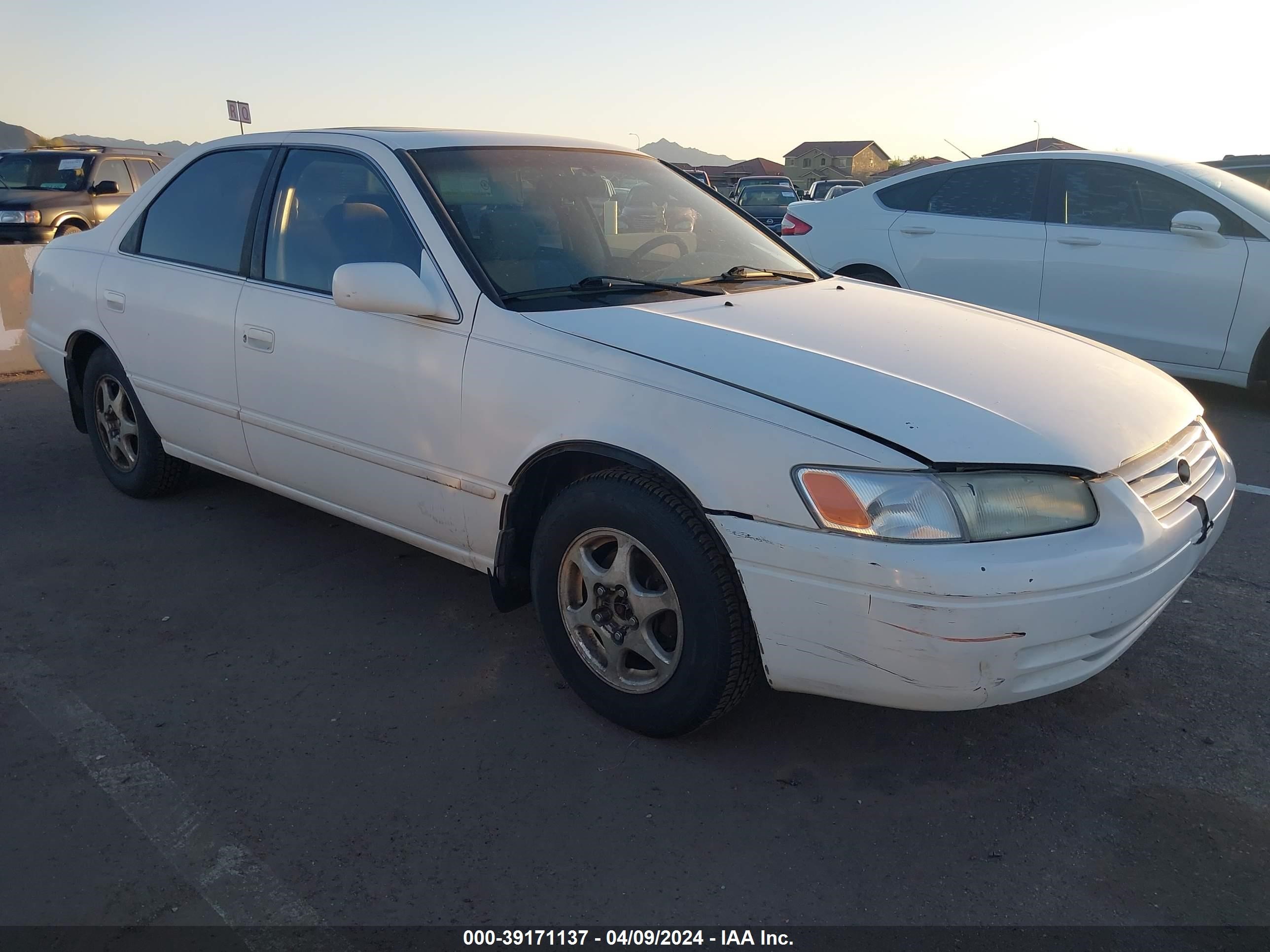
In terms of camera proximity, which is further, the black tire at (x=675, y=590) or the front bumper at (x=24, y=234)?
the front bumper at (x=24, y=234)

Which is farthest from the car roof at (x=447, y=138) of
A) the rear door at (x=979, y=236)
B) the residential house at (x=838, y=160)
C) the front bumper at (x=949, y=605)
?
the residential house at (x=838, y=160)

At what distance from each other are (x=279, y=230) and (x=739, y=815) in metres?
2.64

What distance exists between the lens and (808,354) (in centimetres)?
279

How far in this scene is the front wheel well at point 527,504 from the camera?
117 inches

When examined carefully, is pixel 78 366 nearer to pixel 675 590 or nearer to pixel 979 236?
pixel 675 590

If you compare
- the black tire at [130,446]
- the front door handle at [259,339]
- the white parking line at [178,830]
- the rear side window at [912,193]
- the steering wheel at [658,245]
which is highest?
the rear side window at [912,193]

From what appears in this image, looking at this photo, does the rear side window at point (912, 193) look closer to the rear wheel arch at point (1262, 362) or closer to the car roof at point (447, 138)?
the rear wheel arch at point (1262, 362)

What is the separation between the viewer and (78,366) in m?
4.96

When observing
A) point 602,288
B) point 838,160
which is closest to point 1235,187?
point 602,288

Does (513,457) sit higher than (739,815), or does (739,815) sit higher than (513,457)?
(513,457)

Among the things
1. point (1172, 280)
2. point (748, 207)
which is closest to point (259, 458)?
point (1172, 280)

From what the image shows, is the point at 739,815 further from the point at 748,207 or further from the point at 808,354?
the point at 748,207

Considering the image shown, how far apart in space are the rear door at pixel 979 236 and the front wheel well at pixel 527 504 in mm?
4607

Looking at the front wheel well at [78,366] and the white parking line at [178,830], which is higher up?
the front wheel well at [78,366]
